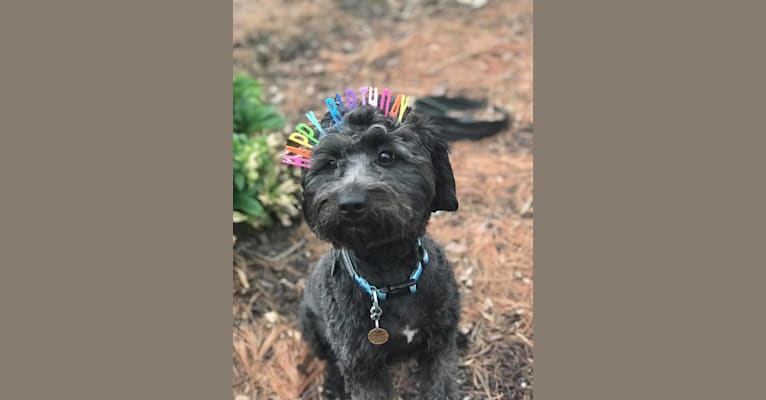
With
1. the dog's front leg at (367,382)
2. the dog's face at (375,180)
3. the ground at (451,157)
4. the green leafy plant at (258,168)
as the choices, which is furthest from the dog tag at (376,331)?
the green leafy plant at (258,168)

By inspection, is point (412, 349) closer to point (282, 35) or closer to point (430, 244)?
point (430, 244)

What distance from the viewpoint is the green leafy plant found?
243 inches

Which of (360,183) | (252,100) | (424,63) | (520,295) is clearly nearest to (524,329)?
(520,295)

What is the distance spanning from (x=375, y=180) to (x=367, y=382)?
1.58 m

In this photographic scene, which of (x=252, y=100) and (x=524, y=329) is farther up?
(x=252, y=100)

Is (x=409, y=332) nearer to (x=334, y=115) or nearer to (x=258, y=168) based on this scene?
(x=334, y=115)

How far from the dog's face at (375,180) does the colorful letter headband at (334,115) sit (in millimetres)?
70

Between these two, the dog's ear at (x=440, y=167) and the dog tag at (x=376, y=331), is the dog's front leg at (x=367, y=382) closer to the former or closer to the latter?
the dog tag at (x=376, y=331)

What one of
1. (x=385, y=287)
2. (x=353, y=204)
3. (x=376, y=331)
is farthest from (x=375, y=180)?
(x=376, y=331)

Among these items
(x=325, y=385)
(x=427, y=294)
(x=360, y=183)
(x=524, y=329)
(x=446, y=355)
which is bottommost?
(x=325, y=385)

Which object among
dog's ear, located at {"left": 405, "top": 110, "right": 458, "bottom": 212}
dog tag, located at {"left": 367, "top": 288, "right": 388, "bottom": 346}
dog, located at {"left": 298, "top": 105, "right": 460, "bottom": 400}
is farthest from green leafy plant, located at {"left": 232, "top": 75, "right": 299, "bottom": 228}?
dog's ear, located at {"left": 405, "top": 110, "right": 458, "bottom": 212}

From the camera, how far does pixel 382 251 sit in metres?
3.89

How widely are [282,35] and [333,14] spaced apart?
1.08m

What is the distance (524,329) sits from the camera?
529cm
